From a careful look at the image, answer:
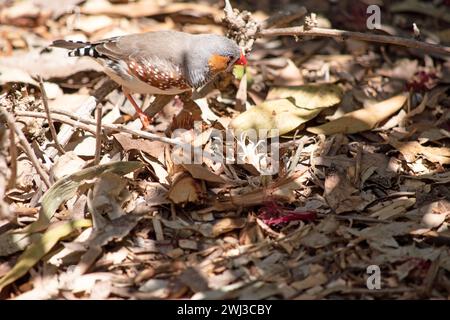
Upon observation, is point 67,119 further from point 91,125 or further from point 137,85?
point 137,85

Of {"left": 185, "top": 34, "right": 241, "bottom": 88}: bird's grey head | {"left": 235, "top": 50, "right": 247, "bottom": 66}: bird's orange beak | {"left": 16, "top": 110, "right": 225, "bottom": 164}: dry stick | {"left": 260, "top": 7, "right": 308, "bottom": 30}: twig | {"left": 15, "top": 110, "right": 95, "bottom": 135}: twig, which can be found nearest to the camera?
{"left": 16, "top": 110, "right": 225, "bottom": 164}: dry stick

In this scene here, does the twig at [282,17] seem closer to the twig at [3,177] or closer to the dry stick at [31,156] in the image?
the dry stick at [31,156]

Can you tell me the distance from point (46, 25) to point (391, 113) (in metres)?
3.30

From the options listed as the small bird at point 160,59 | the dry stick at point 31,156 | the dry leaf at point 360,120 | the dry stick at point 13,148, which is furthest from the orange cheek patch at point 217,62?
the dry stick at point 13,148

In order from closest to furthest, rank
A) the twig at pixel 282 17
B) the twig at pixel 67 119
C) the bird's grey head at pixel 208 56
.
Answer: the twig at pixel 67 119
the bird's grey head at pixel 208 56
the twig at pixel 282 17

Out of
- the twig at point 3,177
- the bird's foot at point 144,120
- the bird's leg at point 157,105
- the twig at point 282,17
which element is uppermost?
the twig at point 282,17

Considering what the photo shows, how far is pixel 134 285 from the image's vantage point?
11.6ft

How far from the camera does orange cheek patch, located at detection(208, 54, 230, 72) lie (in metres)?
4.98

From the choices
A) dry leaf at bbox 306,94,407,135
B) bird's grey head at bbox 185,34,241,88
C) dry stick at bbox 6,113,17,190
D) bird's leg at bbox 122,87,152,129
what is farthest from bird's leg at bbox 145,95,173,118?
dry stick at bbox 6,113,17,190

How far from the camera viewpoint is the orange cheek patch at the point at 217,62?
4984 mm

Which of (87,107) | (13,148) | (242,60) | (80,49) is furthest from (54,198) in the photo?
(242,60)

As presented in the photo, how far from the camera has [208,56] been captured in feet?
16.3

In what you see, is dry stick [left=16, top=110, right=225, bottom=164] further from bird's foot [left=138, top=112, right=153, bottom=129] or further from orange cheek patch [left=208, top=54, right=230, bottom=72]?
orange cheek patch [left=208, top=54, right=230, bottom=72]
